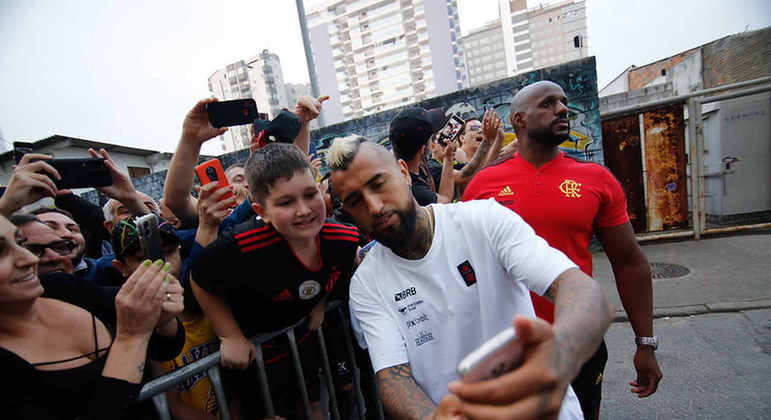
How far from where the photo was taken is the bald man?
199 centimetres

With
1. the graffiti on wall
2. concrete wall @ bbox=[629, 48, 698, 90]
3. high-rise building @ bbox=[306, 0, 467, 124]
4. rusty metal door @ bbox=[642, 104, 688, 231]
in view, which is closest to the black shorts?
the graffiti on wall

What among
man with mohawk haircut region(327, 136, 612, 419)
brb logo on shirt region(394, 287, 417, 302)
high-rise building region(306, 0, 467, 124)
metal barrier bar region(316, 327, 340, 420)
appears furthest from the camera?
high-rise building region(306, 0, 467, 124)

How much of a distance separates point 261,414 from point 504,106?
6926 mm

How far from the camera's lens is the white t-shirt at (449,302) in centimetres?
140

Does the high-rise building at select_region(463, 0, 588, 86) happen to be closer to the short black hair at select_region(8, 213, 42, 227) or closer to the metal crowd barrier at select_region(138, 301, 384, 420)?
the metal crowd barrier at select_region(138, 301, 384, 420)

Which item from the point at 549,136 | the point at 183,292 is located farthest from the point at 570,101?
the point at 183,292

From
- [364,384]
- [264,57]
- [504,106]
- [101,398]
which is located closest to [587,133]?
[504,106]

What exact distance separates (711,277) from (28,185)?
7.22 meters

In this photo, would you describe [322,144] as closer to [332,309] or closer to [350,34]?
[332,309]

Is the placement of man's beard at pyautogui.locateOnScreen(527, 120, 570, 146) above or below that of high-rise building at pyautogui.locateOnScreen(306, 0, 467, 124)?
below

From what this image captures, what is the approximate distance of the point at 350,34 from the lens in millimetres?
79125

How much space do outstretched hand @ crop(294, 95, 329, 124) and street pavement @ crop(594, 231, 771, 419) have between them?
133 inches

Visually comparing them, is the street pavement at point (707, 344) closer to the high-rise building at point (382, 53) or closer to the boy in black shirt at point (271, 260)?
the boy in black shirt at point (271, 260)

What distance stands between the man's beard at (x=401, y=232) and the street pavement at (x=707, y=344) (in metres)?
2.78
